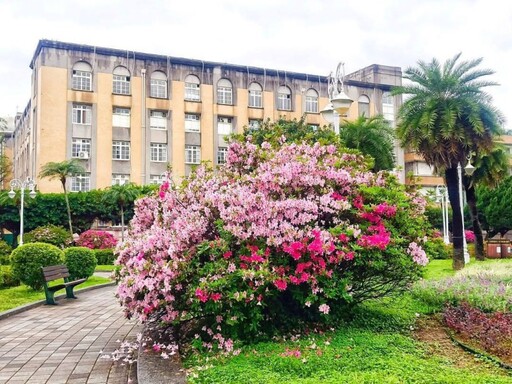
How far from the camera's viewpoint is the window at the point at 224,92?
46.1 metres

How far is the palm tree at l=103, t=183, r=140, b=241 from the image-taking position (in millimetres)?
36531

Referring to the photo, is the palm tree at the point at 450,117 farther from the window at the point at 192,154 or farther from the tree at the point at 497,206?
the window at the point at 192,154

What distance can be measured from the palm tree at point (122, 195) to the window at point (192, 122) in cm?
918

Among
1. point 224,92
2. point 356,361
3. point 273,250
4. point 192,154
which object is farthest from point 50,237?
point 356,361

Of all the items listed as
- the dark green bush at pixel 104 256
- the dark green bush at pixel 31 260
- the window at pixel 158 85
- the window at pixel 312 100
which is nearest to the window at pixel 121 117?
the window at pixel 158 85

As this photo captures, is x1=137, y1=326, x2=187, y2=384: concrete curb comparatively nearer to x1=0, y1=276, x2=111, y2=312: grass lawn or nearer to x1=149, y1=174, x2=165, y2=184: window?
x1=0, y1=276, x2=111, y2=312: grass lawn

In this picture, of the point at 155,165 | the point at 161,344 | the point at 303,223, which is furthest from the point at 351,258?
the point at 155,165

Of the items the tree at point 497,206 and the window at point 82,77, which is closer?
the tree at point 497,206

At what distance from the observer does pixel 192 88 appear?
4500 cm

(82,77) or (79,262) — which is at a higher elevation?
(82,77)

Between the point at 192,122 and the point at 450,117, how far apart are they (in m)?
28.0

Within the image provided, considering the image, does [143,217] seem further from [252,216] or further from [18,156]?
[18,156]

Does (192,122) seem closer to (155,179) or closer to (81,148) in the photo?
(155,179)

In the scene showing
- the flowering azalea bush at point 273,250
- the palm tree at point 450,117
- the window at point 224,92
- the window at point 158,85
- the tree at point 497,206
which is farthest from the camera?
the window at point 224,92
